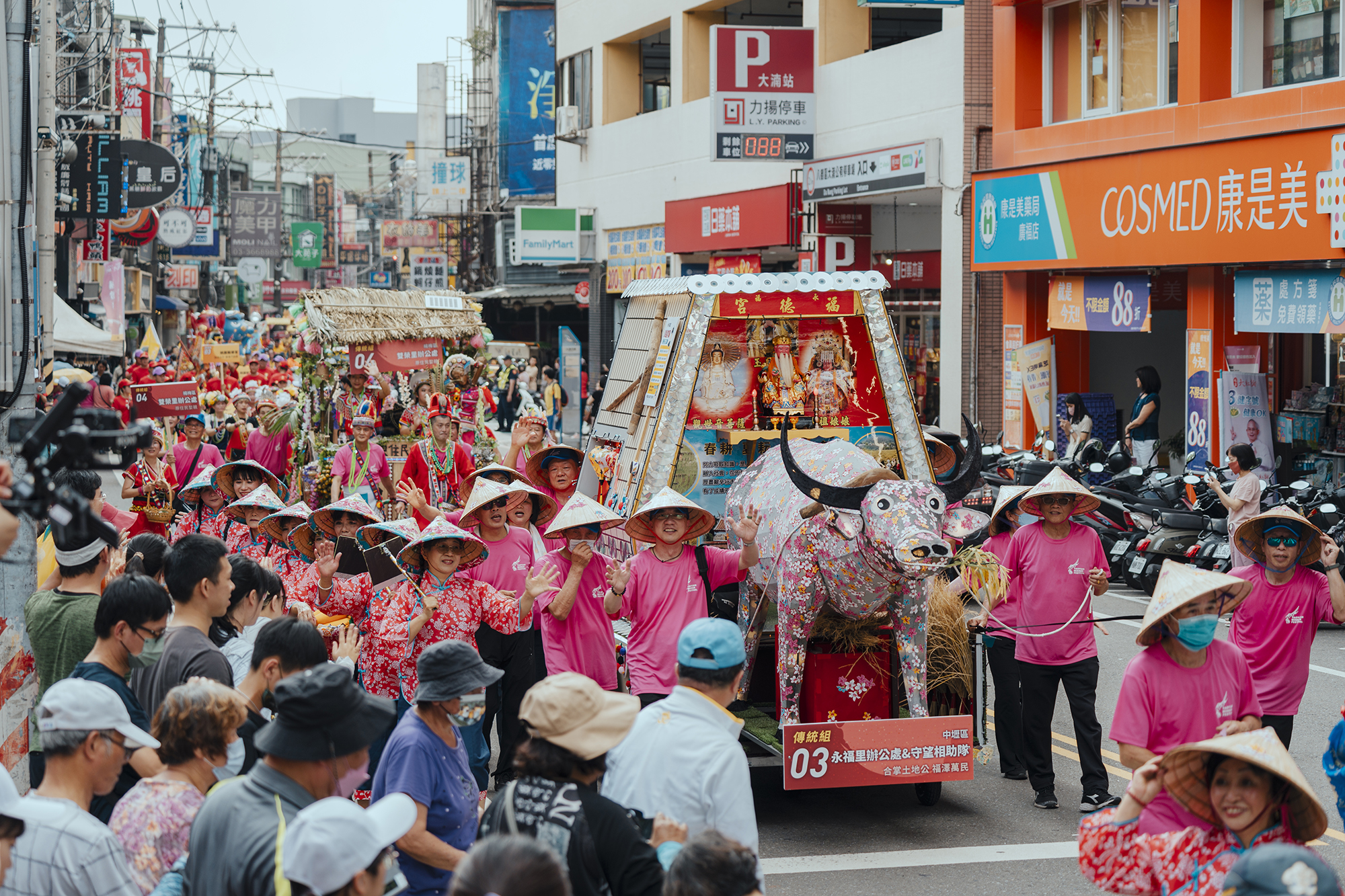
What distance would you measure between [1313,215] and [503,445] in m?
17.0

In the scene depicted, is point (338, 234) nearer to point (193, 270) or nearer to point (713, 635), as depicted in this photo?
point (193, 270)

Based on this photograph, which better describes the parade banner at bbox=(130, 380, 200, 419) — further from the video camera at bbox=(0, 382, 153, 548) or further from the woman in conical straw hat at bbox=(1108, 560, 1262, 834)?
the woman in conical straw hat at bbox=(1108, 560, 1262, 834)

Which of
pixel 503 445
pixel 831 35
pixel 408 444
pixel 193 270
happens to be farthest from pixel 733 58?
pixel 193 270

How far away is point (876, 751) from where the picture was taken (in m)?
7.57

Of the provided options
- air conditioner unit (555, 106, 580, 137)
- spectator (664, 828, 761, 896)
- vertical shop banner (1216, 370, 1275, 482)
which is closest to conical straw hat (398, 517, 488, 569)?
spectator (664, 828, 761, 896)

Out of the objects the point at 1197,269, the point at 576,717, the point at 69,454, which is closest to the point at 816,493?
the point at 576,717

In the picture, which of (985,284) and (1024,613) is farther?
(985,284)

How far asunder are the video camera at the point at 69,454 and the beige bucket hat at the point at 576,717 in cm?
134

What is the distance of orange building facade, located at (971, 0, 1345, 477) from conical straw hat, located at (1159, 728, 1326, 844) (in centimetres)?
1286

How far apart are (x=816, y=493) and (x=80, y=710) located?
410 cm

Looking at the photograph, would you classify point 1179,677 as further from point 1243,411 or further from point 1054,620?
point 1243,411

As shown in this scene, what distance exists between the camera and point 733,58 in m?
23.9

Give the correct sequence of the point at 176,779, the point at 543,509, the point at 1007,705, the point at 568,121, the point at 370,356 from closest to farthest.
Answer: the point at 176,779 → the point at 1007,705 → the point at 543,509 → the point at 370,356 → the point at 568,121

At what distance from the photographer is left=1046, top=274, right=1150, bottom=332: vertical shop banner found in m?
19.0
